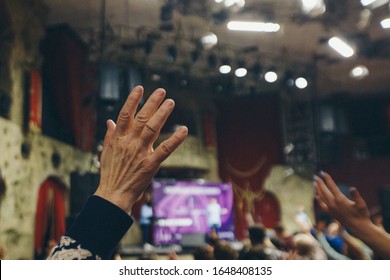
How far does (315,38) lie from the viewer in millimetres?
7680

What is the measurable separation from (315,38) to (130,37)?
10.4ft

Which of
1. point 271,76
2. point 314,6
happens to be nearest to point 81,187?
point 314,6

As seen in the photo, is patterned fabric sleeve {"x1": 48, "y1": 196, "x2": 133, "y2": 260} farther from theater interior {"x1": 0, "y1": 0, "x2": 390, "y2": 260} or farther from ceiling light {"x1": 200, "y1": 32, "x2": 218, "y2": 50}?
ceiling light {"x1": 200, "y1": 32, "x2": 218, "y2": 50}

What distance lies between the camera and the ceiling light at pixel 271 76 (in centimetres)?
827

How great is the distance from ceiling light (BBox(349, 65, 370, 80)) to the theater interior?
5 centimetres

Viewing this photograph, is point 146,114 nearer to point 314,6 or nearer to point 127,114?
point 127,114

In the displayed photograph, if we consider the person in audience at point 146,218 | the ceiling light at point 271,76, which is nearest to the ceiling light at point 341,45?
the ceiling light at point 271,76

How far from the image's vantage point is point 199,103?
32.7 feet

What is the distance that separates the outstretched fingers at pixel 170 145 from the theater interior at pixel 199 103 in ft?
4.40

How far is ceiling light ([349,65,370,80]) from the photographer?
29.0 ft

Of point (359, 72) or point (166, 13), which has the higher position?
point (166, 13)

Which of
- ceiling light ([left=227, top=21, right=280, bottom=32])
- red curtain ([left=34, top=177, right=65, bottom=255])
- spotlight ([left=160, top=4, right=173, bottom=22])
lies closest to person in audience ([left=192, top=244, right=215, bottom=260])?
red curtain ([left=34, top=177, right=65, bottom=255])

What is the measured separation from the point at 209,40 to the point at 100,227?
267 inches

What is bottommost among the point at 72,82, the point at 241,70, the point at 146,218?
the point at 146,218
